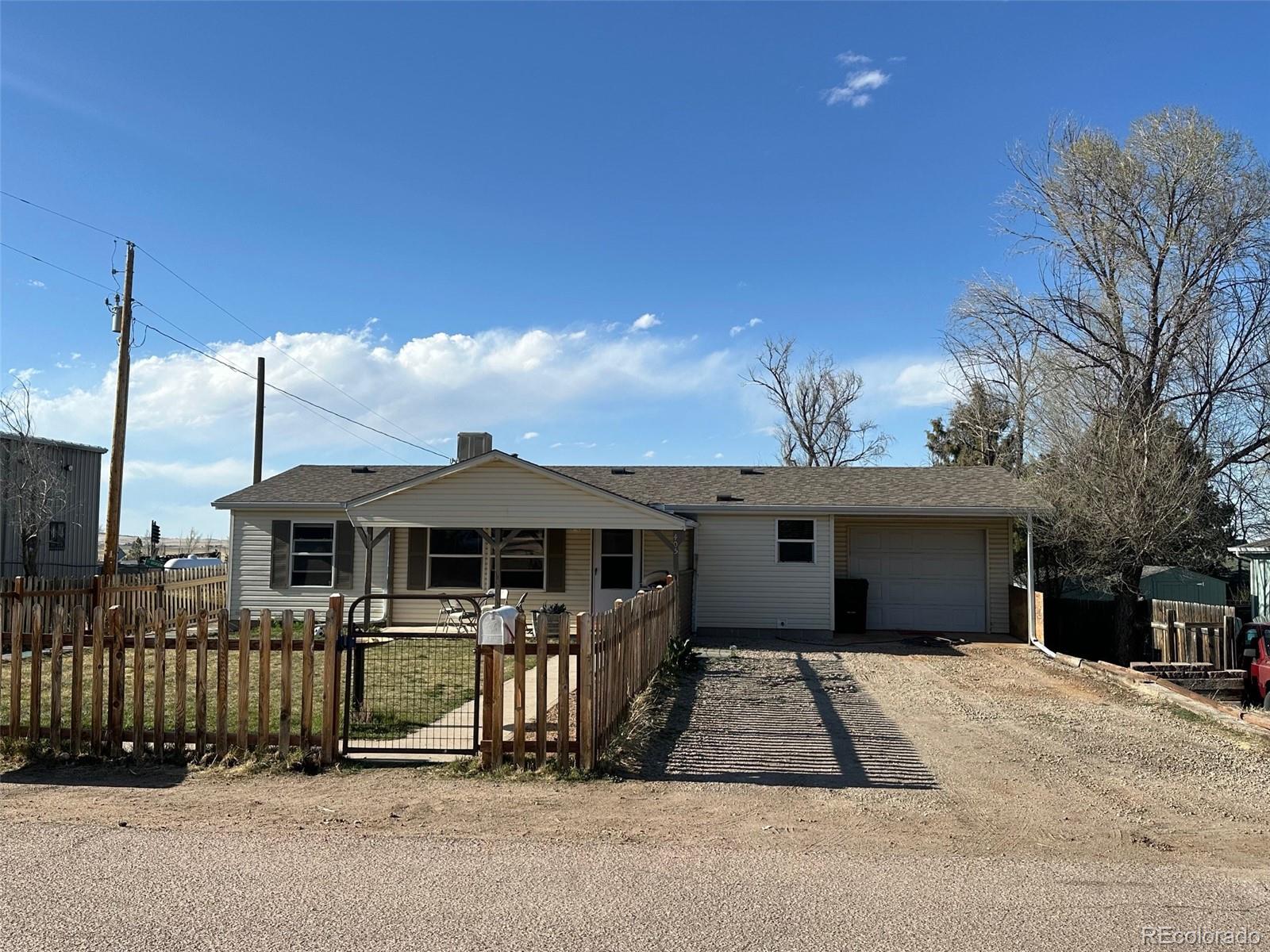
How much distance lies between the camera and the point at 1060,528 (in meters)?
18.3

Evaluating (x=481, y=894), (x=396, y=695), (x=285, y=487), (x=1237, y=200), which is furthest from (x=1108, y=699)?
(x=285, y=487)

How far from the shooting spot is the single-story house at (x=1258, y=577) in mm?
22516

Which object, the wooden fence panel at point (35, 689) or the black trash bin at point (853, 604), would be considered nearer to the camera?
the wooden fence panel at point (35, 689)

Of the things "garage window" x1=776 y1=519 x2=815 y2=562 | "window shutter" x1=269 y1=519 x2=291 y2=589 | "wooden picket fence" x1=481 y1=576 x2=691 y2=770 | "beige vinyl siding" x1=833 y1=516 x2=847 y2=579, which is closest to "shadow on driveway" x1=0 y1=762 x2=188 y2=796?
"wooden picket fence" x1=481 y1=576 x2=691 y2=770

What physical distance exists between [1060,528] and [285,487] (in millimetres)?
16139

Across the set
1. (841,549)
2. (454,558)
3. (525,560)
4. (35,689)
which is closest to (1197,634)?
(841,549)

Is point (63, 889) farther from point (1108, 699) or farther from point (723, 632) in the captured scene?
point (723, 632)

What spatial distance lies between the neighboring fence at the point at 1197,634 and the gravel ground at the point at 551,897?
1069cm

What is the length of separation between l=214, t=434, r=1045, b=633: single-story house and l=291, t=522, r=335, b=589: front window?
1.0 inches

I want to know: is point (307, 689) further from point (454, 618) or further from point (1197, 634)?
point (1197, 634)

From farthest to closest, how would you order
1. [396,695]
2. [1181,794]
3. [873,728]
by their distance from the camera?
[396,695] → [873,728] → [1181,794]

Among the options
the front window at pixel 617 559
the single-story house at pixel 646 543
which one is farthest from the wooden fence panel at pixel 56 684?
the front window at pixel 617 559

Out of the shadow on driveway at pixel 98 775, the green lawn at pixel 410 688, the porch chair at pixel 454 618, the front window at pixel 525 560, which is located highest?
the front window at pixel 525 560

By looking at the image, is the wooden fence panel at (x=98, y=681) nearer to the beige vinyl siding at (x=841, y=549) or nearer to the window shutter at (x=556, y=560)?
the window shutter at (x=556, y=560)
